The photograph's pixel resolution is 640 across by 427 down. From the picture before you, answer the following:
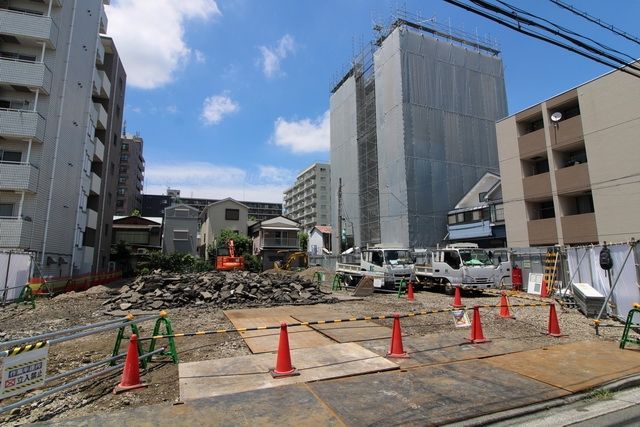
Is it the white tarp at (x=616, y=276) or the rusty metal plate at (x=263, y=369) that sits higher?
the white tarp at (x=616, y=276)

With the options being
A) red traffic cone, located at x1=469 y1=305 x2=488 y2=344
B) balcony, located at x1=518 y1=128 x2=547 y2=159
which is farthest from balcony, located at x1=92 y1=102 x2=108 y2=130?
balcony, located at x1=518 y1=128 x2=547 y2=159

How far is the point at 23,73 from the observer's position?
20859 mm

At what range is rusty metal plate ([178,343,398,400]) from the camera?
552 cm

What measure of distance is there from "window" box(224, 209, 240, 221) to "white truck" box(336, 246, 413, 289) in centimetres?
3184

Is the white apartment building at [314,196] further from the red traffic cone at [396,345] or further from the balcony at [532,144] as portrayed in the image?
the red traffic cone at [396,345]

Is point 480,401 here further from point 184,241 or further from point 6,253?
point 184,241

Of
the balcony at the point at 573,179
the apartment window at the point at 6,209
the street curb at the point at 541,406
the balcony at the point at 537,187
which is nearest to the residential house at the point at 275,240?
the balcony at the point at 537,187

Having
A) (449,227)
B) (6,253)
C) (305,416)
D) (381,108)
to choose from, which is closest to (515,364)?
(305,416)

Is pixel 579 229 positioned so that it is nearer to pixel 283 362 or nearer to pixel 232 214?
pixel 283 362

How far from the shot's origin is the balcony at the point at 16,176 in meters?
20.0

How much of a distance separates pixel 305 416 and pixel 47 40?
26.1 meters

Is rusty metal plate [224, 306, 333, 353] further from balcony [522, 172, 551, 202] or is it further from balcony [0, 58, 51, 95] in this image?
balcony [522, 172, 551, 202]

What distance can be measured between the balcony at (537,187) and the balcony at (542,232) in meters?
1.70

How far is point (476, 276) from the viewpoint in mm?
18125
